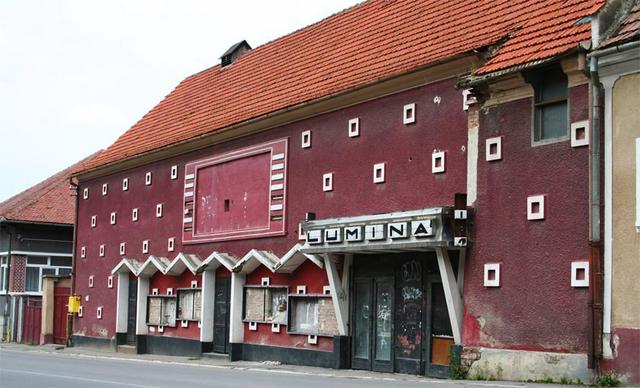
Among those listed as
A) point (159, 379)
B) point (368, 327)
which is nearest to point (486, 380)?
point (368, 327)

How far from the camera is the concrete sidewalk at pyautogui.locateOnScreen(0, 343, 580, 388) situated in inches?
710

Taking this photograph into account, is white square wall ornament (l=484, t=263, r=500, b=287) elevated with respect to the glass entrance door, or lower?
elevated

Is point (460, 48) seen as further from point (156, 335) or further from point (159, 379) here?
point (156, 335)

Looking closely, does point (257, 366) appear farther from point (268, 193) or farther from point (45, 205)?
point (45, 205)

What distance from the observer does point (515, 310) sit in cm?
1808

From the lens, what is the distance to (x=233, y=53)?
33.7 meters

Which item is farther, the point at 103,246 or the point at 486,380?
the point at 103,246

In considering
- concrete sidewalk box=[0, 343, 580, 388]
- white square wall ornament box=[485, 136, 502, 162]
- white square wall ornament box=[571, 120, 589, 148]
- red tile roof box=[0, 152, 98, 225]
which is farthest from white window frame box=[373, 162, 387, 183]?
red tile roof box=[0, 152, 98, 225]

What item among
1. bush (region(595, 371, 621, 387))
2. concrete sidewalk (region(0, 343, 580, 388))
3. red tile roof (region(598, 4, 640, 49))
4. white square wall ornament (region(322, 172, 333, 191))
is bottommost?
concrete sidewalk (region(0, 343, 580, 388))

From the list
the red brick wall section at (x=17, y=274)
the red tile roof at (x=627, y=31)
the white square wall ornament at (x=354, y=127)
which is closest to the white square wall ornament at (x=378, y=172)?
the white square wall ornament at (x=354, y=127)

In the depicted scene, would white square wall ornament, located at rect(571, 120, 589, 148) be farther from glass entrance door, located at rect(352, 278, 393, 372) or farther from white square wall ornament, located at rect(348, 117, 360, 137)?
white square wall ornament, located at rect(348, 117, 360, 137)

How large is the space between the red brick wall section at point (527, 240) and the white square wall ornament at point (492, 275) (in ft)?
0.34

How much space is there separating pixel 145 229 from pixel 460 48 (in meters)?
15.8

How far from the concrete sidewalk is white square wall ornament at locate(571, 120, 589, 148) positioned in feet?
13.9
